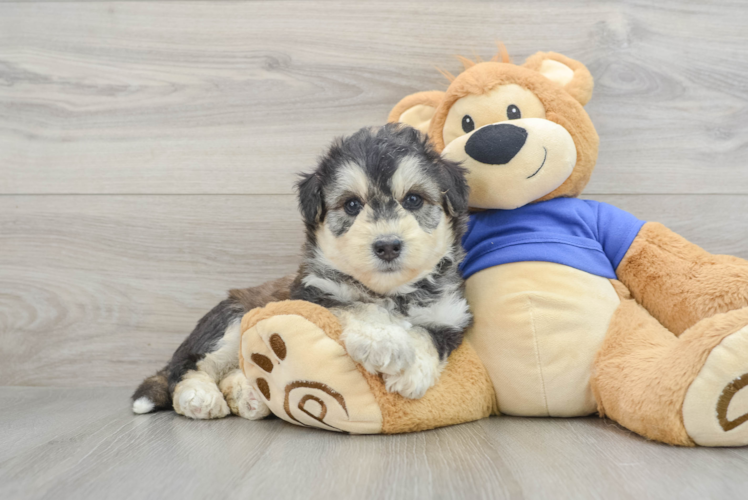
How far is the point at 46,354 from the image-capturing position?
2.31 metres

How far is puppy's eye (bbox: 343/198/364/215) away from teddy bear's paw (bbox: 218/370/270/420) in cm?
63

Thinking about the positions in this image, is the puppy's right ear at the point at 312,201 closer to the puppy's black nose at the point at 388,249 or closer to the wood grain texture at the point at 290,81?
the puppy's black nose at the point at 388,249

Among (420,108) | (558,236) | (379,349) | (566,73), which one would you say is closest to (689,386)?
(558,236)

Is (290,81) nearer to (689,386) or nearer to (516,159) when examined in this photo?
(516,159)

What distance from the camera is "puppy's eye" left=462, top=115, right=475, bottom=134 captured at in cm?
172

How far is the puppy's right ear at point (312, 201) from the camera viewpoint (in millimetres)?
1558

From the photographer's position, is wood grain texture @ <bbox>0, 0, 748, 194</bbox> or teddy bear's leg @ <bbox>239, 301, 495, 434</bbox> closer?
teddy bear's leg @ <bbox>239, 301, 495, 434</bbox>

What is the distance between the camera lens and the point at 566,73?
6.01 ft

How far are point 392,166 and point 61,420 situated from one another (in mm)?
1379

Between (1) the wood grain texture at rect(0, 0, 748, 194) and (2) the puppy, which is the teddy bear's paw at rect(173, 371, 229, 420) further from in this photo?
(1) the wood grain texture at rect(0, 0, 748, 194)

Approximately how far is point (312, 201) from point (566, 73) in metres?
1.00

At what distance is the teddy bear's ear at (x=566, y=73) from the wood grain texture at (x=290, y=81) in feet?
1.07

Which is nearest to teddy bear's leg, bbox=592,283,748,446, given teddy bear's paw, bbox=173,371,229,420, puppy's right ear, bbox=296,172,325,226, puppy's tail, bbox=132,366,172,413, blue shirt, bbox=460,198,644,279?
blue shirt, bbox=460,198,644,279

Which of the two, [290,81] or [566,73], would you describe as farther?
[290,81]
